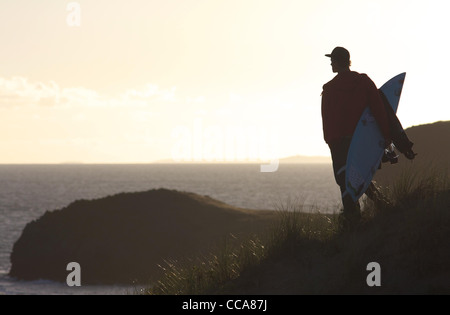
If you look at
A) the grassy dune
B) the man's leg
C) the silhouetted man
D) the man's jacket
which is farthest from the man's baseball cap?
the grassy dune

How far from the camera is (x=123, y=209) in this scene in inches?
1938

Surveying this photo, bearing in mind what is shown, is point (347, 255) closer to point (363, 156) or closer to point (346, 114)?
point (363, 156)

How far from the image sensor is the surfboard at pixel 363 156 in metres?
9.16

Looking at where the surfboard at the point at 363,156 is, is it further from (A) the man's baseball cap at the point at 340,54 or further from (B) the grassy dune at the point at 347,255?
(A) the man's baseball cap at the point at 340,54

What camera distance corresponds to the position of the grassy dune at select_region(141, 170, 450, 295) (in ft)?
26.2

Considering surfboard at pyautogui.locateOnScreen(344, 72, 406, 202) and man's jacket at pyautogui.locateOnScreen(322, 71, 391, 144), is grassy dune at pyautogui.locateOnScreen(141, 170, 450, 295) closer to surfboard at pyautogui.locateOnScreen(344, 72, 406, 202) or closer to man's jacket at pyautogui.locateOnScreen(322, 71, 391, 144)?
surfboard at pyautogui.locateOnScreen(344, 72, 406, 202)

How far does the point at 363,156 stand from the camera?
9211 mm

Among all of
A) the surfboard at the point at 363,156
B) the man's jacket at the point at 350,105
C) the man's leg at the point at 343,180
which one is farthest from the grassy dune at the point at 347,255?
the man's jacket at the point at 350,105

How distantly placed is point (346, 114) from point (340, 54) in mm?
975

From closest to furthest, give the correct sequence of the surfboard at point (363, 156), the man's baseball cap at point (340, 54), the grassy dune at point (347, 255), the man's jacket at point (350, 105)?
the grassy dune at point (347, 255), the surfboard at point (363, 156), the man's jacket at point (350, 105), the man's baseball cap at point (340, 54)

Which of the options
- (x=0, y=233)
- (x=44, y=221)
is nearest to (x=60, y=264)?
(x=44, y=221)
